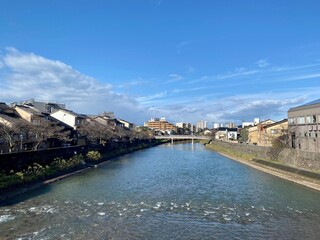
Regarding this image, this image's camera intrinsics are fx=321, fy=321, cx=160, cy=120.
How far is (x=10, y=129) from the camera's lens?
25.1 meters

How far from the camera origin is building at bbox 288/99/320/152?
32553 mm

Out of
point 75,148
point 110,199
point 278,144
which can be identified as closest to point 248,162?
point 278,144

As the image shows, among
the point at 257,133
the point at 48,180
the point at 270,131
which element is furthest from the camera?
the point at 257,133

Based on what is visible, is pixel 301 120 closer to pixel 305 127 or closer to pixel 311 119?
pixel 305 127

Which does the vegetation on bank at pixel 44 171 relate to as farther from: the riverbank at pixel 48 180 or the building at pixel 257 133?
the building at pixel 257 133

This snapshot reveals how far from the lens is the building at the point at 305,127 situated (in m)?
32.6

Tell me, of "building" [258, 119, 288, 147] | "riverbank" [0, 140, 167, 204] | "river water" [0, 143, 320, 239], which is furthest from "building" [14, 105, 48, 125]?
"building" [258, 119, 288, 147]

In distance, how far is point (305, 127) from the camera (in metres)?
34.6

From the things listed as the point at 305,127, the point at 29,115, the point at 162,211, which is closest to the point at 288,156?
the point at 305,127

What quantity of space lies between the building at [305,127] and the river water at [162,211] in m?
13.1

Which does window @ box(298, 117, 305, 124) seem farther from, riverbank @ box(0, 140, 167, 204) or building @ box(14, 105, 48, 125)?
building @ box(14, 105, 48, 125)

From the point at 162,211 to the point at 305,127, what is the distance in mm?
25978

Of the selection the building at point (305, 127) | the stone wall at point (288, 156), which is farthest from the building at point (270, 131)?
the building at point (305, 127)

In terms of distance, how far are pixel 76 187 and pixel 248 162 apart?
2464 centimetres
